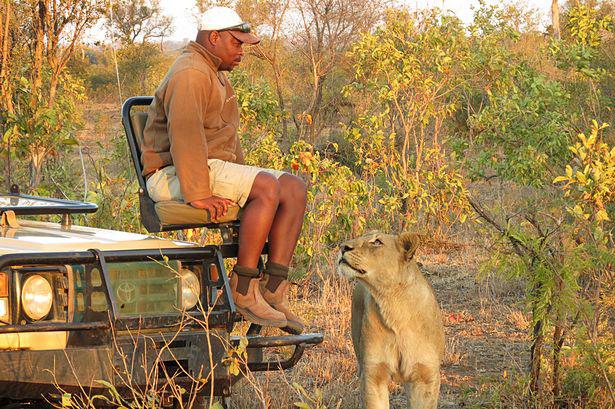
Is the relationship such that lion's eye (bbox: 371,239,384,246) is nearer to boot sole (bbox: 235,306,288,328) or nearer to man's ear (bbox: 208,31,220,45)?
boot sole (bbox: 235,306,288,328)

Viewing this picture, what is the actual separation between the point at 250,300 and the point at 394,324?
80cm

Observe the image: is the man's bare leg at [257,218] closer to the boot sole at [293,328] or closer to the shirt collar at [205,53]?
the boot sole at [293,328]

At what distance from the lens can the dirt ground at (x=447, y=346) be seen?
5.67 metres

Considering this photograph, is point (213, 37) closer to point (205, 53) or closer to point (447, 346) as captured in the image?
point (205, 53)

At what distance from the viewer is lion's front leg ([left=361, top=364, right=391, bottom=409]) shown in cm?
493

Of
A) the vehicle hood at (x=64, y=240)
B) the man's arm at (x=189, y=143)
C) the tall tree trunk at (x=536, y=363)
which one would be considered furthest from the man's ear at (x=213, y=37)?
the tall tree trunk at (x=536, y=363)

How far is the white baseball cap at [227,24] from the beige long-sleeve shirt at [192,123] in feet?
0.37

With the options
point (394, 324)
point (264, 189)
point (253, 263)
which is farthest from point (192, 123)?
point (394, 324)

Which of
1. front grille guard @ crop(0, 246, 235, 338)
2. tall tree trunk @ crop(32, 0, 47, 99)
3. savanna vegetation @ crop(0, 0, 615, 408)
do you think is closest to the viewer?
front grille guard @ crop(0, 246, 235, 338)

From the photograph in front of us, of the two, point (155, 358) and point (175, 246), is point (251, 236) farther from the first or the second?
point (155, 358)

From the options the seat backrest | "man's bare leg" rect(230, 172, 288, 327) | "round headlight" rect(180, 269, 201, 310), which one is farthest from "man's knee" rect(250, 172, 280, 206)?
the seat backrest

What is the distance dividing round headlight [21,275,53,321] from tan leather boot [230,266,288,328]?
2.58 ft

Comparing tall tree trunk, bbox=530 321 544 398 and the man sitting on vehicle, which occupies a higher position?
the man sitting on vehicle

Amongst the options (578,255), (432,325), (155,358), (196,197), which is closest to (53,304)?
(155,358)
